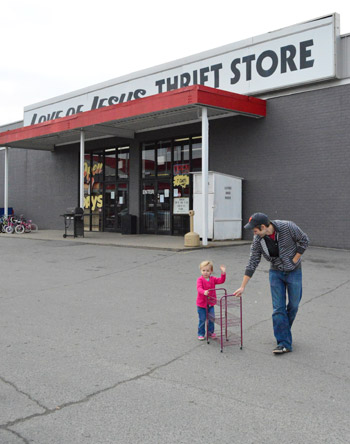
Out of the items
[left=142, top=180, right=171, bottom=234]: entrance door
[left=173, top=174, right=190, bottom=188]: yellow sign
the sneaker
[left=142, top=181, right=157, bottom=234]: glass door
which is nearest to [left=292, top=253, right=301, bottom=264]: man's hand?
the sneaker

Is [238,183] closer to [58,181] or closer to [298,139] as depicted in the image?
[298,139]

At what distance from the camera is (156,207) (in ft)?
61.7

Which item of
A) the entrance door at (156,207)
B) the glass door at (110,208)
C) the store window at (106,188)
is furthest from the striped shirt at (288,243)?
the glass door at (110,208)

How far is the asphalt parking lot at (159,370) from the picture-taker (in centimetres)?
305

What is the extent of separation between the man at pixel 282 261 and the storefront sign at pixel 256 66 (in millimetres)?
10388

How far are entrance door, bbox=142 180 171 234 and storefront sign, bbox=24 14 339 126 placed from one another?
4037 millimetres

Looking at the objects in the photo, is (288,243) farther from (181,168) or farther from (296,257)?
(181,168)

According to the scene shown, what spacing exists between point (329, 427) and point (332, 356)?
155 centimetres

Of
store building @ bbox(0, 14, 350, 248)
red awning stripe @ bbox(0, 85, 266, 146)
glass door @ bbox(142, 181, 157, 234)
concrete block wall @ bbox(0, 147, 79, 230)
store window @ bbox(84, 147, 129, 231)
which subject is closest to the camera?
red awning stripe @ bbox(0, 85, 266, 146)

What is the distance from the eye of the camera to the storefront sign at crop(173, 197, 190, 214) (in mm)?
17422

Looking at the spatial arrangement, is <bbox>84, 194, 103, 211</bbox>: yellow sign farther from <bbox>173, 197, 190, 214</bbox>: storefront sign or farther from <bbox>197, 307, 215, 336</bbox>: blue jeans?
<bbox>197, 307, 215, 336</bbox>: blue jeans

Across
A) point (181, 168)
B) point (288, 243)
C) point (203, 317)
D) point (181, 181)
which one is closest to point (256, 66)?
point (181, 168)

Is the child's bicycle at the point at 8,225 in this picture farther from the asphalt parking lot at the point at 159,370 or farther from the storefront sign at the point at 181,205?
the asphalt parking lot at the point at 159,370

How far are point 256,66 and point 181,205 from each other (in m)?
5.99
